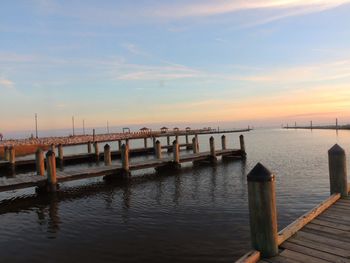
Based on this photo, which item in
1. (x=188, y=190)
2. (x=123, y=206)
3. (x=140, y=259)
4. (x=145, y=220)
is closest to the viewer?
(x=140, y=259)

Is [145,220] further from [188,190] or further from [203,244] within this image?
[188,190]

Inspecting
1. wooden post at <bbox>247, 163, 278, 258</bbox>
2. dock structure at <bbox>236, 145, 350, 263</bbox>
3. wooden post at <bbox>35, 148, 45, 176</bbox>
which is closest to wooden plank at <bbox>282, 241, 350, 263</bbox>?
dock structure at <bbox>236, 145, 350, 263</bbox>

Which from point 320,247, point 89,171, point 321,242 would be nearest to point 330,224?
point 321,242

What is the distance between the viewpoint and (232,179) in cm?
2181

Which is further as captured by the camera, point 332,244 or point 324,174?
point 324,174

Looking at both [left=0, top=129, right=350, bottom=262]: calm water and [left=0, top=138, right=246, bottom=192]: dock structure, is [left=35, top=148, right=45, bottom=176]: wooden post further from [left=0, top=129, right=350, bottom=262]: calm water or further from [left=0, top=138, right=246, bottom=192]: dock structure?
[left=0, top=129, right=350, bottom=262]: calm water

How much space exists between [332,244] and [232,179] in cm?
1584

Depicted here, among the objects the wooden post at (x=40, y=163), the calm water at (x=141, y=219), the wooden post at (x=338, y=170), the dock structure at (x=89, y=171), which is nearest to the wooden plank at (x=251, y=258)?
the calm water at (x=141, y=219)

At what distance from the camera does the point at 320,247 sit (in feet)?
19.3

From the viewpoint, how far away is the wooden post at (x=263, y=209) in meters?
5.63

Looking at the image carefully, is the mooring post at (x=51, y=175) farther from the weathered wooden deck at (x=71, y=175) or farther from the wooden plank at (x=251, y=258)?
the wooden plank at (x=251, y=258)

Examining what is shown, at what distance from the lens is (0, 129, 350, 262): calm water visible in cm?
971

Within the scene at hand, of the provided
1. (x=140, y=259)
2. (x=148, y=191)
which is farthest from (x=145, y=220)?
(x=148, y=191)

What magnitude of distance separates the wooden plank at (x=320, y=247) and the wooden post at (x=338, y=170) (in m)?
3.50
